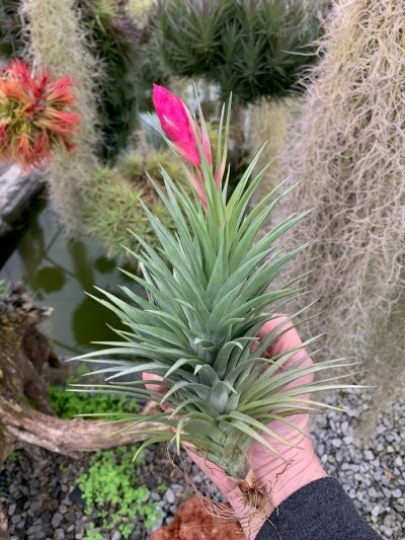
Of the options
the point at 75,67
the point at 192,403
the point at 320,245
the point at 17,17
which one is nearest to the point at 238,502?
the point at 192,403

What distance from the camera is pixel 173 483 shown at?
4.69ft

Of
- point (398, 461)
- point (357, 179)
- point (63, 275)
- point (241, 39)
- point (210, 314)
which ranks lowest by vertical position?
point (398, 461)

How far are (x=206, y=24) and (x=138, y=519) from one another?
145cm

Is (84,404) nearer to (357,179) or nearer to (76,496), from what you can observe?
(76,496)

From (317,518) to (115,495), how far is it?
0.84 meters

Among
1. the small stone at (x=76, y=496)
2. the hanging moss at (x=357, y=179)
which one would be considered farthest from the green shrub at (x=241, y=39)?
the small stone at (x=76, y=496)

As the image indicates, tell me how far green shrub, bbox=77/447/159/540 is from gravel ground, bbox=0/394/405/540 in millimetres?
24

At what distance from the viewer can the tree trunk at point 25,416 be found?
1.18 metres

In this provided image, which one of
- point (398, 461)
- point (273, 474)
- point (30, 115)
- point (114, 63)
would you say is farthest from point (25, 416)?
point (114, 63)

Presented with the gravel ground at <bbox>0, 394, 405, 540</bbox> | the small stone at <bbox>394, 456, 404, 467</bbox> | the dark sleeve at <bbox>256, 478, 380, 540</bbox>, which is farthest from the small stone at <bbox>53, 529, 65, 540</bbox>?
the small stone at <bbox>394, 456, 404, 467</bbox>

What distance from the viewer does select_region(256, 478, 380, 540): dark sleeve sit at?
2.30 ft

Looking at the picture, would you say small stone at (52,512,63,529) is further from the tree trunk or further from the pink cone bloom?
the pink cone bloom

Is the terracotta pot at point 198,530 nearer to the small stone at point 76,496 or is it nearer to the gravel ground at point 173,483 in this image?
the gravel ground at point 173,483

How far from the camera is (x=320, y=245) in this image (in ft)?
3.68
